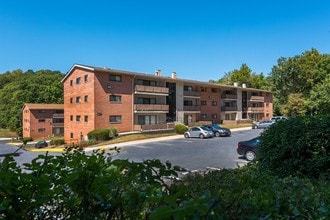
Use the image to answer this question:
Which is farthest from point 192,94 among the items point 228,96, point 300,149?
point 300,149

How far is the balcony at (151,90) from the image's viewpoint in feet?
118

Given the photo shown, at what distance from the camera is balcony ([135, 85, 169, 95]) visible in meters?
35.8

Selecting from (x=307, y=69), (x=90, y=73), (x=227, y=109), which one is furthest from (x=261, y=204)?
(x=307, y=69)

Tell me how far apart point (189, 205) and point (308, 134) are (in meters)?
8.06

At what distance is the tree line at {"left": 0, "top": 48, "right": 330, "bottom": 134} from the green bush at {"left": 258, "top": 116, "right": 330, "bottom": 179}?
68.2 feet

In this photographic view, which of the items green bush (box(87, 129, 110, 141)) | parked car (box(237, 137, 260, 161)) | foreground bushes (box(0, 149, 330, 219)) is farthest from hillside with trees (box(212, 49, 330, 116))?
foreground bushes (box(0, 149, 330, 219))

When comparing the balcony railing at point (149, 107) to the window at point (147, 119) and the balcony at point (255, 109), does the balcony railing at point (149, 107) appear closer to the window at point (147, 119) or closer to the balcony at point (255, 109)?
the window at point (147, 119)

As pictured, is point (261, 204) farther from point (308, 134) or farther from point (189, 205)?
point (308, 134)

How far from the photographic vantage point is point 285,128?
826 centimetres

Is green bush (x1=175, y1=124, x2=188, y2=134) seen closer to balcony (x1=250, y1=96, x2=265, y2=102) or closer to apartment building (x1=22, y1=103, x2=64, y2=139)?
balcony (x1=250, y1=96, x2=265, y2=102)

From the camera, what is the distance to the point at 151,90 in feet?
122

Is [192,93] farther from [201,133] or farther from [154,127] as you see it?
[201,133]

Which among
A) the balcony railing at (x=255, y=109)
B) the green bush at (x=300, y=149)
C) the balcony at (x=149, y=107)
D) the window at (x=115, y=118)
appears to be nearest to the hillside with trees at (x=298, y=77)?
the balcony railing at (x=255, y=109)

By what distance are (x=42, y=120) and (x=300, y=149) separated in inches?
2365
